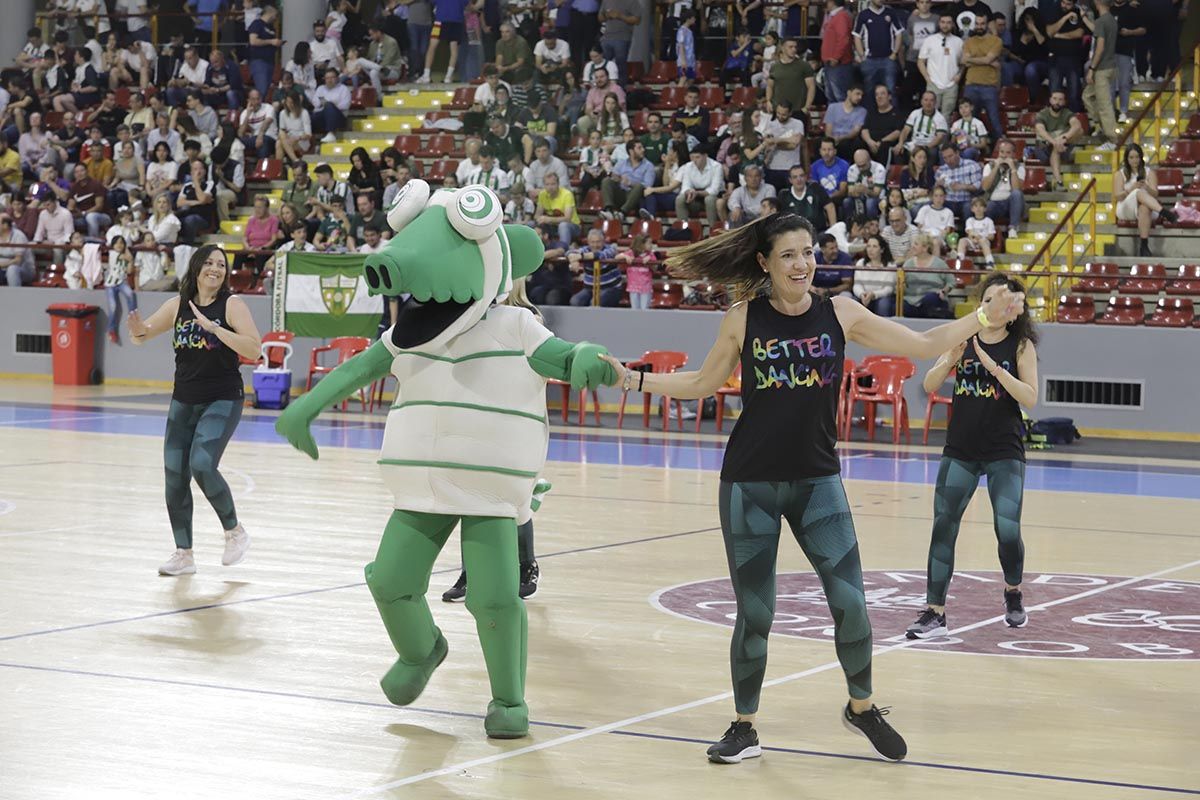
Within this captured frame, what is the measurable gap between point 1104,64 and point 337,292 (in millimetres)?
10731

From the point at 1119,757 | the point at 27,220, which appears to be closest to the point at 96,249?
the point at 27,220

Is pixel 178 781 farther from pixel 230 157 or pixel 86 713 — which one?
pixel 230 157

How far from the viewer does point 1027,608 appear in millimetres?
9492

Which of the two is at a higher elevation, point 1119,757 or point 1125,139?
point 1125,139

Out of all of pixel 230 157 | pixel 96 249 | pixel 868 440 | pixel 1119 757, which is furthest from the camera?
pixel 230 157

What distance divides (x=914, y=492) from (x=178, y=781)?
1011cm

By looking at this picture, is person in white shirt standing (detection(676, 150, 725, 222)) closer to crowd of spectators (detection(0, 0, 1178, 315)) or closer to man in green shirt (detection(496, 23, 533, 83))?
crowd of spectators (detection(0, 0, 1178, 315))

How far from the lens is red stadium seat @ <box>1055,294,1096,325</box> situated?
2002 centimetres

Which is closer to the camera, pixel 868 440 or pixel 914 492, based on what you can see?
pixel 914 492

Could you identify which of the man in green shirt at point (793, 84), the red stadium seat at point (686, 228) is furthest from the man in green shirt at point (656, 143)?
the man in green shirt at point (793, 84)

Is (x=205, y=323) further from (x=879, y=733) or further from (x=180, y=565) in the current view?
(x=879, y=733)

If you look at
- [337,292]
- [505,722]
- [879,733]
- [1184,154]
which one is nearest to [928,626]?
[879,733]

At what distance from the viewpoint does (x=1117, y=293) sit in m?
20.0

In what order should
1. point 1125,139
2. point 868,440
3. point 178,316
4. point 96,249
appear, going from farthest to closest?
point 96,249 < point 1125,139 < point 868,440 < point 178,316
